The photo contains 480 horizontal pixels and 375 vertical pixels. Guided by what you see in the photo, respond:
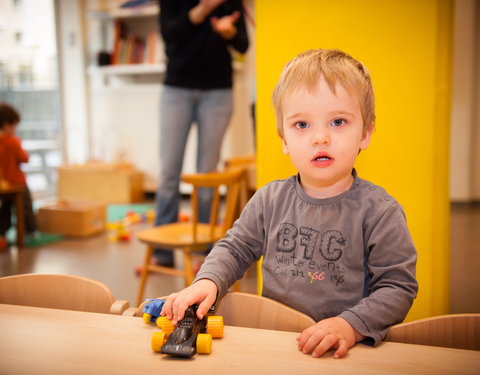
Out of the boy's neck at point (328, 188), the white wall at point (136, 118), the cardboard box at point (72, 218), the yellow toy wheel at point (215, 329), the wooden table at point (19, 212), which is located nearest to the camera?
the yellow toy wheel at point (215, 329)

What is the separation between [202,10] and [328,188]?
5.19 ft

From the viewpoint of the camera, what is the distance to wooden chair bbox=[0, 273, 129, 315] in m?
0.91

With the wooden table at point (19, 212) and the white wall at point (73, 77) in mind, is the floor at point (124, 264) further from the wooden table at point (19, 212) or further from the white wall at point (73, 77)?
the white wall at point (73, 77)

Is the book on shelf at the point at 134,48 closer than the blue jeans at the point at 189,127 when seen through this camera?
No

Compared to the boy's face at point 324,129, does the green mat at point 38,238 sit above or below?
below

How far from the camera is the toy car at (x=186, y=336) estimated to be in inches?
24.6

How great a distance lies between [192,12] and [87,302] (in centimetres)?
172

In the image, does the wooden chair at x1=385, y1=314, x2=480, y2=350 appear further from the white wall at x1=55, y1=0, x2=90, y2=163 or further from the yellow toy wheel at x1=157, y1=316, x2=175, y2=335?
the white wall at x1=55, y1=0, x2=90, y2=163

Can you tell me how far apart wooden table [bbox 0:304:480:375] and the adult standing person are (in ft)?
6.11

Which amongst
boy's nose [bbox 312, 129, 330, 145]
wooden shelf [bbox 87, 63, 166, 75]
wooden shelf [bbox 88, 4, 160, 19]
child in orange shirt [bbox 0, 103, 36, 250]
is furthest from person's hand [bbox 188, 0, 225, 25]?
wooden shelf [bbox 88, 4, 160, 19]

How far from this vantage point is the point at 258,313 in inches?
32.3

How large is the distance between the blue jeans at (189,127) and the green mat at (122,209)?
82.4 inches

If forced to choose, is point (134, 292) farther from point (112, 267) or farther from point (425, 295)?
point (425, 295)

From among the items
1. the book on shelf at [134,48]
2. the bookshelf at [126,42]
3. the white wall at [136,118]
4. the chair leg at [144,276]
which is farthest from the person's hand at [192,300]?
the book on shelf at [134,48]
